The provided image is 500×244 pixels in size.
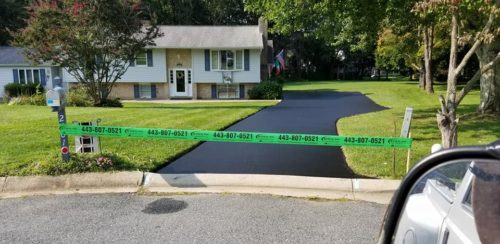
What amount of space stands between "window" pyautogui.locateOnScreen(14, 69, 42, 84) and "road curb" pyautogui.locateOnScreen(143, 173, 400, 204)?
99.2 feet

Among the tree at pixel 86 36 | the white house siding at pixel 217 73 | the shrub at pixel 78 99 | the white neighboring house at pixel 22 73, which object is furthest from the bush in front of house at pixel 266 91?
the white neighboring house at pixel 22 73

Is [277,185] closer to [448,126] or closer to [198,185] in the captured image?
[198,185]

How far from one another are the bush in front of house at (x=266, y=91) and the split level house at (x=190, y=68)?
2.00m

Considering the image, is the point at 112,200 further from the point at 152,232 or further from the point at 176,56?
the point at 176,56

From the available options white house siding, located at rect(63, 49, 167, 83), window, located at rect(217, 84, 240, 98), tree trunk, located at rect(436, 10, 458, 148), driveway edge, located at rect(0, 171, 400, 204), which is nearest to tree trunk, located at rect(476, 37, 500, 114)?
tree trunk, located at rect(436, 10, 458, 148)

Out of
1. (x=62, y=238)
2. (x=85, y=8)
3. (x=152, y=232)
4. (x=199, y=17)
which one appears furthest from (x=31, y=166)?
(x=199, y=17)

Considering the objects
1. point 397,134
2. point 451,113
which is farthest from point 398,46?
point 451,113

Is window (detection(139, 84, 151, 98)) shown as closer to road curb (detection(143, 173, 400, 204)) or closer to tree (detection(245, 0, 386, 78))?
tree (detection(245, 0, 386, 78))

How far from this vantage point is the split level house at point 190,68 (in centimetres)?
2967

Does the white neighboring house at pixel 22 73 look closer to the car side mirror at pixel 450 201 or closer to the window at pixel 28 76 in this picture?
the window at pixel 28 76

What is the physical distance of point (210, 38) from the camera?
100 feet

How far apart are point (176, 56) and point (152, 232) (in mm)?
27447

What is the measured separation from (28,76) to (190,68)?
13.1 meters

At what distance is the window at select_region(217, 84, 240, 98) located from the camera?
3050cm
